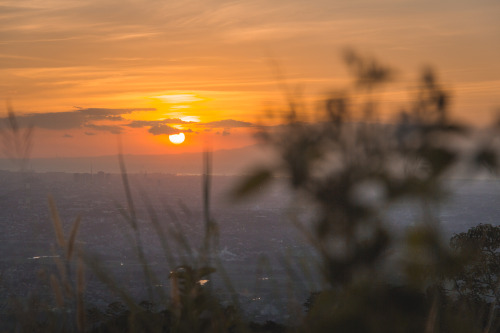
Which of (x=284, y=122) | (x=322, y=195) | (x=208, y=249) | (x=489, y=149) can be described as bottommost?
(x=208, y=249)

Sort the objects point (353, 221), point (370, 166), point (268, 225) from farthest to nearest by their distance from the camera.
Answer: point (268, 225) → point (353, 221) → point (370, 166)

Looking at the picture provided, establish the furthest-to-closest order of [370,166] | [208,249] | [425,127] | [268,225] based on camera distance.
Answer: [268,225]
[208,249]
[370,166]
[425,127]

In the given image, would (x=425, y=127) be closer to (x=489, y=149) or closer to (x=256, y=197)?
(x=489, y=149)

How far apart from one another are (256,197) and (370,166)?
0.99 ft

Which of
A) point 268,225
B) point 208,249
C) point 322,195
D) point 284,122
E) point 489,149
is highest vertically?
point 284,122

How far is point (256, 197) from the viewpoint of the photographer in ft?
4.12

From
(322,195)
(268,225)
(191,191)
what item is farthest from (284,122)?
(191,191)

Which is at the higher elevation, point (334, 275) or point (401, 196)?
point (401, 196)

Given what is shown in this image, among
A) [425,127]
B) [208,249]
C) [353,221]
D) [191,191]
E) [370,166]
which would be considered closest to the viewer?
[425,127]

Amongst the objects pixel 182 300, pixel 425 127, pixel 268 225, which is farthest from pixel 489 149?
pixel 268 225

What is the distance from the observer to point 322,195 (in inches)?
62.4

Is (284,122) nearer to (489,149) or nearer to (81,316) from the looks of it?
(489,149)

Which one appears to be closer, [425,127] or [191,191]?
[425,127]

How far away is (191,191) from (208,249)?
172 m
